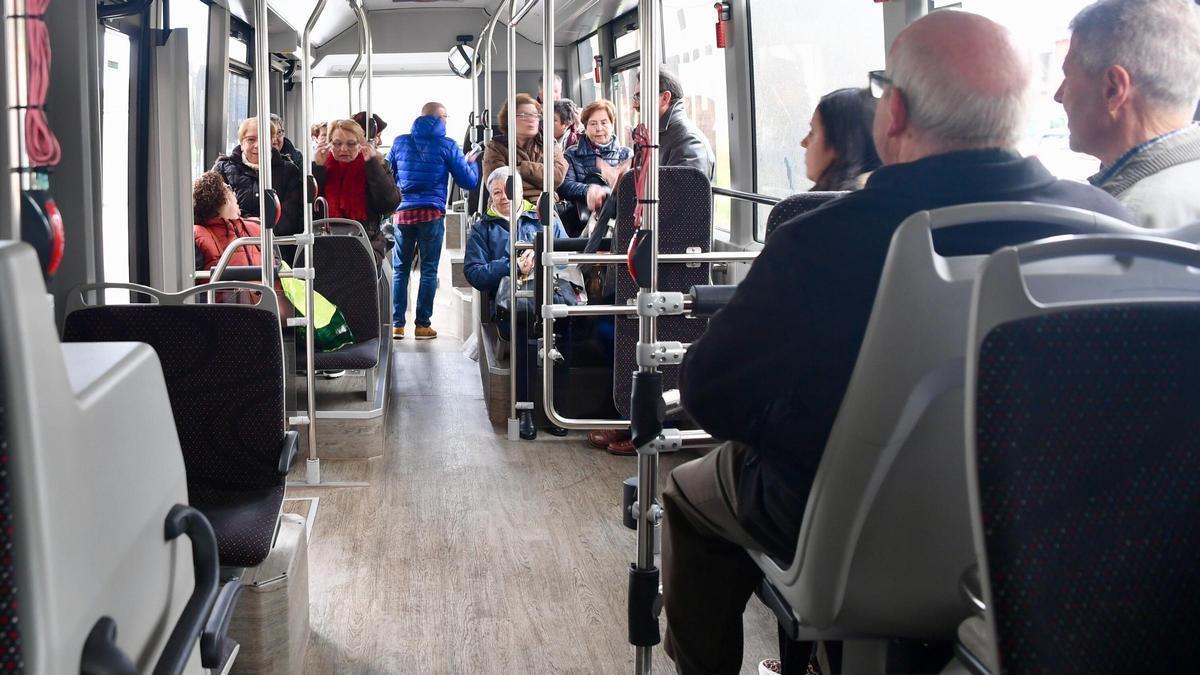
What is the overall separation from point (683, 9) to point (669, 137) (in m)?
2.51

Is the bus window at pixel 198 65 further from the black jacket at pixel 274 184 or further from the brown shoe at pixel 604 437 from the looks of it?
the brown shoe at pixel 604 437

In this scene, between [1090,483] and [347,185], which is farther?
[347,185]

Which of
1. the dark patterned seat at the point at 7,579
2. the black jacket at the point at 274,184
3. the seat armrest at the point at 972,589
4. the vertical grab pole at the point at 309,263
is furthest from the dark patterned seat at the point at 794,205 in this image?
the black jacket at the point at 274,184

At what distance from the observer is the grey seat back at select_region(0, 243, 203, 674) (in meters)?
0.81

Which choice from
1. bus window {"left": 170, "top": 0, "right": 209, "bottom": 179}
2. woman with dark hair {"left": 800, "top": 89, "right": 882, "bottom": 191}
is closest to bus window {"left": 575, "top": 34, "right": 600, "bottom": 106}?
bus window {"left": 170, "top": 0, "right": 209, "bottom": 179}

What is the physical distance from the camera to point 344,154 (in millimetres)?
7156

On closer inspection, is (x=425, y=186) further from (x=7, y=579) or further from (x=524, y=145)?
(x=7, y=579)

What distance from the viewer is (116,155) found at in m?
4.37

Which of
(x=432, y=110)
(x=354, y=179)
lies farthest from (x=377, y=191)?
(x=432, y=110)

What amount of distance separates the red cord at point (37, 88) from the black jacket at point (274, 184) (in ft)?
15.1

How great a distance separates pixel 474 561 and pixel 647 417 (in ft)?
4.66

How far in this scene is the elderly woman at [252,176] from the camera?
19.8 ft

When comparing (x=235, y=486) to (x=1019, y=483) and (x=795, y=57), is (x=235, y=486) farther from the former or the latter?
(x=795, y=57)

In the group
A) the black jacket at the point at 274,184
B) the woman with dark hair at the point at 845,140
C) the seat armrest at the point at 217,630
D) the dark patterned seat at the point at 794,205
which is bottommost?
the seat armrest at the point at 217,630
